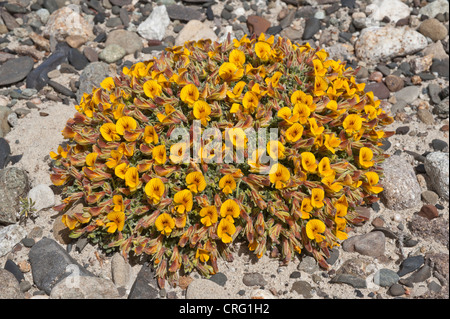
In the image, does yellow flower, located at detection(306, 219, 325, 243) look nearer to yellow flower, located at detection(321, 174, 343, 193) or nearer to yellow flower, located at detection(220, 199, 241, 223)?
yellow flower, located at detection(321, 174, 343, 193)

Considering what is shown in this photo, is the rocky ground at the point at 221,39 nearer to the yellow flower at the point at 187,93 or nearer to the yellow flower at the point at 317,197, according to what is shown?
the yellow flower at the point at 317,197

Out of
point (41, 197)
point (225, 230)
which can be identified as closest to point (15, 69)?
point (41, 197)

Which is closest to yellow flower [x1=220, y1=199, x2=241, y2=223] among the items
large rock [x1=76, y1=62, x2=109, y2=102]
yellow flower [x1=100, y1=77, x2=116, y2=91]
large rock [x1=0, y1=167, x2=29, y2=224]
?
yellow flower [x1=100, y1=77, x2=116, y2=91]

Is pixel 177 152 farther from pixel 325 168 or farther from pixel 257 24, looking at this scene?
pixel 257 24

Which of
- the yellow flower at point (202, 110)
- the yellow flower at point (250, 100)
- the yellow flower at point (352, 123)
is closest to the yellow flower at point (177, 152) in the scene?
the yellow flower at point (202, 110)

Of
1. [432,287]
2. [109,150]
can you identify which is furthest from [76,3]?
[432,287]
